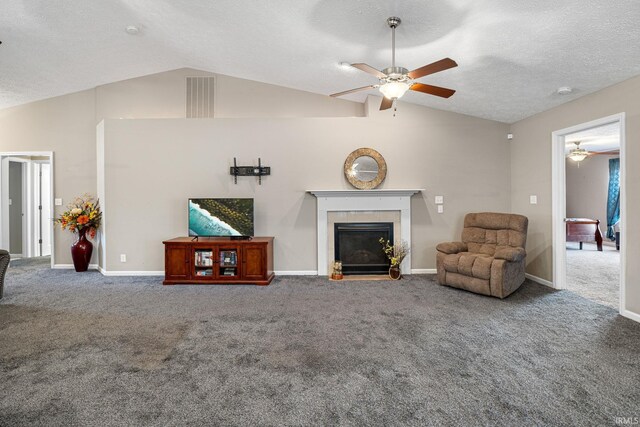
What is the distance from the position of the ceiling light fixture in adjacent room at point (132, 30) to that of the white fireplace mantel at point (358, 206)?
3273 mm

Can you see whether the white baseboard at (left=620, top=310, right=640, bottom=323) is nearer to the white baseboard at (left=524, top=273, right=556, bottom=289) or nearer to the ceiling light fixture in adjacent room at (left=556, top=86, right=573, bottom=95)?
the white baseboard at (left=524, top=273, right=556, bottom=289)

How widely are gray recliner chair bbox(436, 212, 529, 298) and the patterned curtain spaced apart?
6497 millimetres

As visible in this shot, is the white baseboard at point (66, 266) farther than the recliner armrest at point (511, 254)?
Yes

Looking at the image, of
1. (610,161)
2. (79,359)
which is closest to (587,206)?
(610,161)

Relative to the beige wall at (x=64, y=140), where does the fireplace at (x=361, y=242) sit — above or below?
below

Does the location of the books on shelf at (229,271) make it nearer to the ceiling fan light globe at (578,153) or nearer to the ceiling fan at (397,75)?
the ceiling fan at (397,75)

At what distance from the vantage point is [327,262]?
5.12m

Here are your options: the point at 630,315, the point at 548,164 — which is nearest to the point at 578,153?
the point at 548,164

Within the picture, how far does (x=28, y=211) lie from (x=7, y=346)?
5667mm

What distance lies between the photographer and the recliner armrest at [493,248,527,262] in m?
3.80

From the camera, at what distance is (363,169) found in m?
5.16

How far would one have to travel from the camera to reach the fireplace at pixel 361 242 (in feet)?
16.8

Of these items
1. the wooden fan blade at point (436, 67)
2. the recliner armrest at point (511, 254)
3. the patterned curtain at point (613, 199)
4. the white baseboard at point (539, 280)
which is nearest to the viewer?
the wooden fan blade at point (436, 67)

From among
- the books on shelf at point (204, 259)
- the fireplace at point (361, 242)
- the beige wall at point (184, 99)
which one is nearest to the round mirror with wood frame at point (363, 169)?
the fireplace at point (361, 242)
